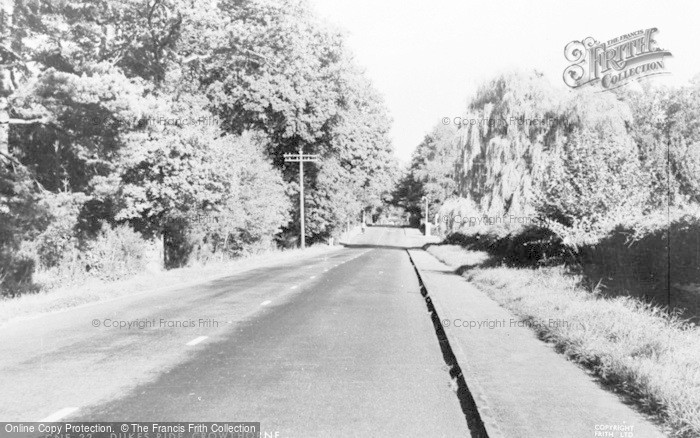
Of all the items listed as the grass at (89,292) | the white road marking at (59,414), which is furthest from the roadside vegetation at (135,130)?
the white road marking at (59,414)

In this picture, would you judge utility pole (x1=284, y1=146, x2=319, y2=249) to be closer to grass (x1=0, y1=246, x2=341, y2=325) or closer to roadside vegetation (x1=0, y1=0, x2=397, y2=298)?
roadside vegetation (x1=0, y1=0, x2=397, y2=298)

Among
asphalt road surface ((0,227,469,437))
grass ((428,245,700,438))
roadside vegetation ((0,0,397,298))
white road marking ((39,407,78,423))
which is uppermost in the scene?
roadside vegetation ((0,0,397,298))

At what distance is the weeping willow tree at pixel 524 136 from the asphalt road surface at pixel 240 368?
1023 cm

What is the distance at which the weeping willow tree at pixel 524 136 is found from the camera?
79.9 ft

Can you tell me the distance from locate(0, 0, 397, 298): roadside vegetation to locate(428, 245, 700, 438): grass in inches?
633

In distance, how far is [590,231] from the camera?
18.6 meters

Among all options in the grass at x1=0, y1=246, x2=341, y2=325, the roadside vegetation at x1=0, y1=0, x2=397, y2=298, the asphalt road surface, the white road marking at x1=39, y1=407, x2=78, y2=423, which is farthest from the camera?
the roadside vegetation at x1=0, y1=0, x2=397, y2=298

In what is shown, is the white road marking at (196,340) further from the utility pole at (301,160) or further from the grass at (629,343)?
the utility pole at (301,160)

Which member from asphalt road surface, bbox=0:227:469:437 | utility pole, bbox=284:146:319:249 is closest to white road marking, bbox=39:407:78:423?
asphalt road surface, bbox=0:227:469:437

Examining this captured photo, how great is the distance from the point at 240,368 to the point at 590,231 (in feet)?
42.3

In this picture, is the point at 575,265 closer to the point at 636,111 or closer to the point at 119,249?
the point at 119,249

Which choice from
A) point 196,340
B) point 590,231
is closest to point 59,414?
point 196,340

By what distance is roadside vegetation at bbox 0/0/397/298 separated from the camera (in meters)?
23.5

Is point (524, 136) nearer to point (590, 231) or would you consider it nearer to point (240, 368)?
point (590, 231)
